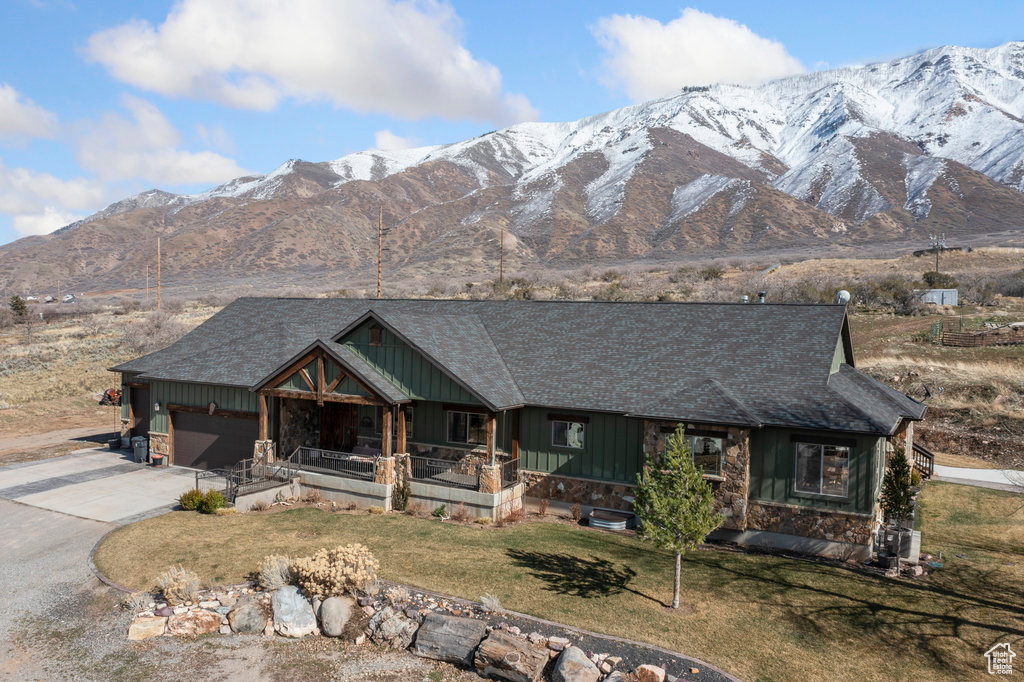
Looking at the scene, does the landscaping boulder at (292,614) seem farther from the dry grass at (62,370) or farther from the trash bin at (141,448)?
the dry grass at (62,370)

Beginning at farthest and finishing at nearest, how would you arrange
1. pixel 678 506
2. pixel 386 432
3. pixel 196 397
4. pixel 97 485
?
pixel 196 397, pixel 97 485, pixel 386 432, pixel 678 506

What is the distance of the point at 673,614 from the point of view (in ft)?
43.9

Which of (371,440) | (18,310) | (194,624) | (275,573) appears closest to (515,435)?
(371,440)

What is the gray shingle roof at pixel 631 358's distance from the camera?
18234mm

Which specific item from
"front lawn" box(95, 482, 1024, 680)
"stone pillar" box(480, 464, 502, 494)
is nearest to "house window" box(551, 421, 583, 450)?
"stone pillar" box(480, 464, 502, 494)

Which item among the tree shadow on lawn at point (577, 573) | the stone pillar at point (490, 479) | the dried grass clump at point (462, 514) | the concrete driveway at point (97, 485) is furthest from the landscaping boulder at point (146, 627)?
the stone pillar at point (490, 479)

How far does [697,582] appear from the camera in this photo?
14.9m

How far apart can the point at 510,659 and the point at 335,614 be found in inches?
157

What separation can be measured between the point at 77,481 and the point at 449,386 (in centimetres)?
1456

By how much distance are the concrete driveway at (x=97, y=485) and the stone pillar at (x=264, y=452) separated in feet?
9.37

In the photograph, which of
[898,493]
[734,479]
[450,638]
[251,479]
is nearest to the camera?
[450,638]

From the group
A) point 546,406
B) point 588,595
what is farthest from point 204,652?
point 546,406

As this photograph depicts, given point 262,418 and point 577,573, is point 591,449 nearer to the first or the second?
point 577,573

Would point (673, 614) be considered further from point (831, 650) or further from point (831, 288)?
point (831, 288)
